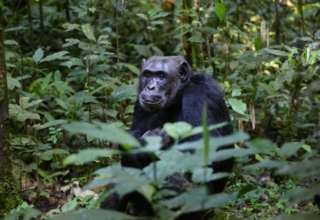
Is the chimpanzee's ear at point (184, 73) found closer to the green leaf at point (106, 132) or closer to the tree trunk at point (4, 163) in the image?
the tree trunk at point (4, 163)

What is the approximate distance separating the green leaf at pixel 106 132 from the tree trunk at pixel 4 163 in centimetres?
241

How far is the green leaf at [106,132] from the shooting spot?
2.28 m

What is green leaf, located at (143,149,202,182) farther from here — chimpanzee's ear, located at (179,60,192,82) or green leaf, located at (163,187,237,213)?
chimpanzee's ear, located at (179,60,192,82)

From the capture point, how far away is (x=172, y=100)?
530cm

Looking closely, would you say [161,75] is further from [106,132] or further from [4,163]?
[106,132]

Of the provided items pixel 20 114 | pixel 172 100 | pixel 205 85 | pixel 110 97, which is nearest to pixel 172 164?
pixel 205 85

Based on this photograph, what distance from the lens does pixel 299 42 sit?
21.4ft

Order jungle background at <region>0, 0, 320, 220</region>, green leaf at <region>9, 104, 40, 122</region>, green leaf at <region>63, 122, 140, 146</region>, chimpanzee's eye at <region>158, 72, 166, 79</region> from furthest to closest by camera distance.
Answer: green leaf at <region>9, 104, 40, 122</region> < jungle background at <region>0, 0, 320, 220</region> < chimpanzee's eye at <region>158, 72, 166, 79</region> < green leaf at <region>63, 122, 140, 146</region>

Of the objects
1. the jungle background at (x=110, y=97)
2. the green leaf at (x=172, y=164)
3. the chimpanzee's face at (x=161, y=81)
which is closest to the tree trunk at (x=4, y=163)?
the jungle background at (x=110, y=97)

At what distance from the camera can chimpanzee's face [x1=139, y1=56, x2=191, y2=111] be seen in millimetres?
5180

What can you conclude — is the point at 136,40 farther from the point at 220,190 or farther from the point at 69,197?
the point at 220,190

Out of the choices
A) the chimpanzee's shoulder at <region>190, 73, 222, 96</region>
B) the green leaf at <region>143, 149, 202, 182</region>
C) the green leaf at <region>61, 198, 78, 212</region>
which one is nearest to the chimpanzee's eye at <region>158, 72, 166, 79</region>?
the chimpanzee's shoulder at <region>190, 73, 222, 96</region>

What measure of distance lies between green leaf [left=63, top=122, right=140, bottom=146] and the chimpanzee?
2.31 meters

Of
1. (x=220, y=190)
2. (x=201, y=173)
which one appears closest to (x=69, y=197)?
(x=220, y=190)
